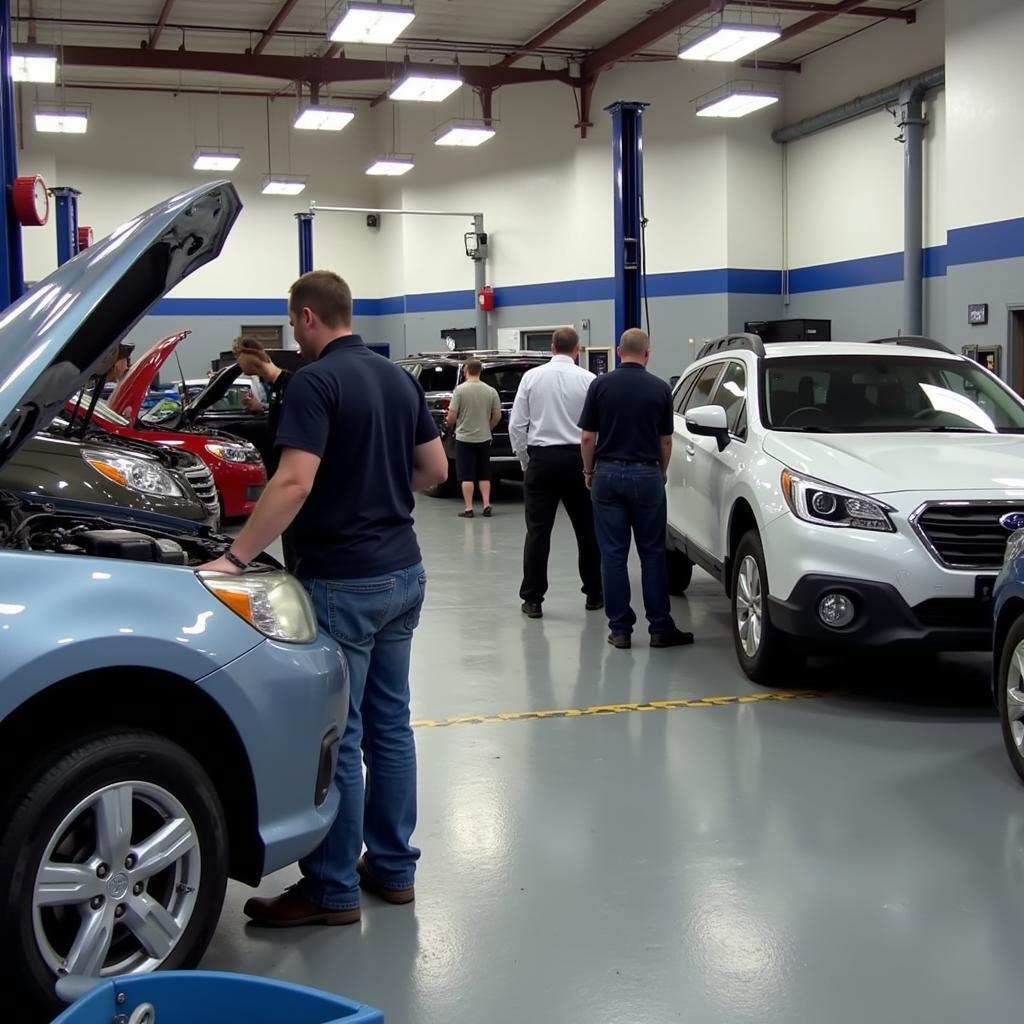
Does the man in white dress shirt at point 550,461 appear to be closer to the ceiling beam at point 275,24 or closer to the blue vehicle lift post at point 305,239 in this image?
the ceiling beam at point 275,24

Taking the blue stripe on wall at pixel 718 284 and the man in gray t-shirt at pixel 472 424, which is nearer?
the man in gray t-shirt at pixel 472 424

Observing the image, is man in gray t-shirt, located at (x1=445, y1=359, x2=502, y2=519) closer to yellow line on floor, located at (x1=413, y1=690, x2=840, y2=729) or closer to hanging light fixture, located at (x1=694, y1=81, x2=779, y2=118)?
hanging light fixture, located at (x1=694, y1=81, x2=779, y2=118)

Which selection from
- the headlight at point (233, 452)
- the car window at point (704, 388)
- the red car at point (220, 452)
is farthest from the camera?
the headlight at point (233, 452)

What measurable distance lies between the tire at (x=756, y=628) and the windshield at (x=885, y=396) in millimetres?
699

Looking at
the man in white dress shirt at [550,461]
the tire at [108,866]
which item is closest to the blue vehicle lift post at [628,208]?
the man in white dress shirt at [550,461]

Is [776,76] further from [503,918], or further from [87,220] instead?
[503,918]

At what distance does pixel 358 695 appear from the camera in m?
3.21

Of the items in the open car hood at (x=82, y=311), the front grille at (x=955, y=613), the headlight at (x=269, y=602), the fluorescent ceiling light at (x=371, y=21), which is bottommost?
the front grille at (x=955, y=613)

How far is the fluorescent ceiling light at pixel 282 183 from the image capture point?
23.0m

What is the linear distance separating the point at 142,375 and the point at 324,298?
5.12m

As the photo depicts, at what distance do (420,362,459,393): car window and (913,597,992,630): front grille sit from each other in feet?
33.4

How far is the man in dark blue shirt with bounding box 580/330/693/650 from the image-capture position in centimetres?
632

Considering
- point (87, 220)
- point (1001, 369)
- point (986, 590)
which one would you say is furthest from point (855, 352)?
point (87, 220)

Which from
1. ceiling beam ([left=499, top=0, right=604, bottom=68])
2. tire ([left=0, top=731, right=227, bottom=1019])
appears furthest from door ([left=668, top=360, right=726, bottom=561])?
ceiling beam ([left=499, top=0, right=604, bottom=68])
